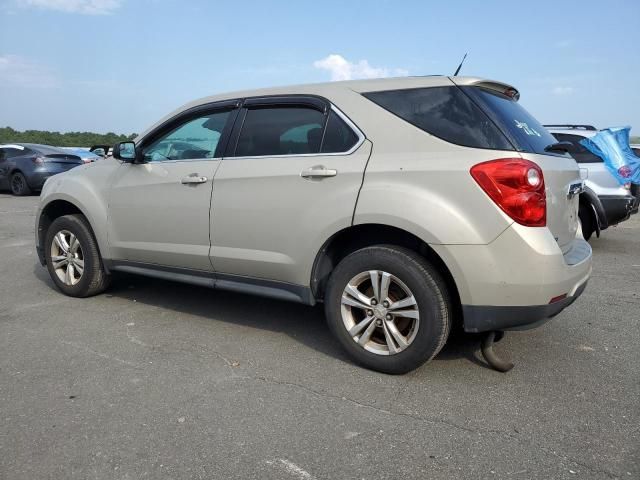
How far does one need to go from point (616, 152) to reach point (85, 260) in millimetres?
7058

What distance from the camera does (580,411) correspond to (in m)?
2.94

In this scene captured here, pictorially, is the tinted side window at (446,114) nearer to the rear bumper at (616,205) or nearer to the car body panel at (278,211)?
the car body panel at (278,211)

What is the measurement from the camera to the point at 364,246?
3.59 metres

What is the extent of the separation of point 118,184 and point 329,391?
2660mm

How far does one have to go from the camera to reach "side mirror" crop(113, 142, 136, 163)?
15.0 feet

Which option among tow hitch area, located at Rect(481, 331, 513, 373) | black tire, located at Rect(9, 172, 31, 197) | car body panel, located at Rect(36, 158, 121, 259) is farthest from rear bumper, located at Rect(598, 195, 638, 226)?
black tire, located at Rect(9, 172, 31, 197)

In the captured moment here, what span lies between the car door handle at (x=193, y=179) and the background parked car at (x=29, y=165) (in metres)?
12.1

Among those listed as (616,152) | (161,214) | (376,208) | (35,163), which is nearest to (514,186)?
(376,208)

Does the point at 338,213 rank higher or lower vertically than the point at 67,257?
higher

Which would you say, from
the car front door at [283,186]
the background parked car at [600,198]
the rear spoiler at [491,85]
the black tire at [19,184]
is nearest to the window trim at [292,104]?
the car front door at [283,186]

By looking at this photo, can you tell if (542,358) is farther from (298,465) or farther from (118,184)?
(118,184)

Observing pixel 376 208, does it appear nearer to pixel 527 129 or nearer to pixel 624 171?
pixel 527 129

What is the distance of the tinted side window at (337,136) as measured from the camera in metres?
3.52

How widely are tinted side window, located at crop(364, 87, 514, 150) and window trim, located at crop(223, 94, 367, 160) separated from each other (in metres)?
0.24
